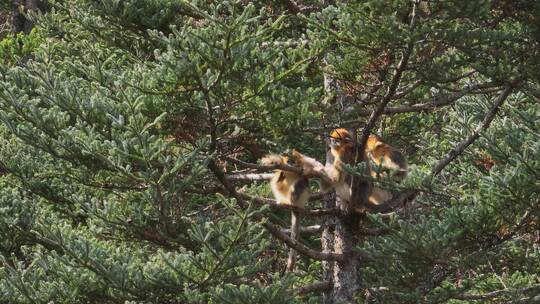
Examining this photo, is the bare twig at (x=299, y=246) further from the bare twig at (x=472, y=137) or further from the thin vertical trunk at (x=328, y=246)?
the bare twig at (x=472, y=137)

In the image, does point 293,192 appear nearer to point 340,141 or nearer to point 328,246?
point 340,141

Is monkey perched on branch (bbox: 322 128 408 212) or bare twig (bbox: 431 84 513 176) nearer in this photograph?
bare twig (bbox: 431 84 513 176)

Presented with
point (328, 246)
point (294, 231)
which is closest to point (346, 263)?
point (328, 246)

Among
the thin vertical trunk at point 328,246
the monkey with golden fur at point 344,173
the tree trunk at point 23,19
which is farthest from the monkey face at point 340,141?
the tree trunk at point 23,19

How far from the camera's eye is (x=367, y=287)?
8.77m

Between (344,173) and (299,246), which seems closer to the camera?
(299,246)

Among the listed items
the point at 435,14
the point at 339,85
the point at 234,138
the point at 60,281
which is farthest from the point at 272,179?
the point at 435,14

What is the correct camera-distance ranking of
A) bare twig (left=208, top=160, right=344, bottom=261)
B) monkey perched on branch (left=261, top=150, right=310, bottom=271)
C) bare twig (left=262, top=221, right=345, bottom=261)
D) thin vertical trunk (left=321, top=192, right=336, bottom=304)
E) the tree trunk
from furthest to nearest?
the tree trunk, thin vertical trunk (left=321, top=192, right=336, bottom=304), monkey perched on branch (left=261, top=150, right=310, bottom=271), bare twig (left=262, top=221, right=345, bottom=261), bare twig (left=208, top=160, right=344, bottom=261)

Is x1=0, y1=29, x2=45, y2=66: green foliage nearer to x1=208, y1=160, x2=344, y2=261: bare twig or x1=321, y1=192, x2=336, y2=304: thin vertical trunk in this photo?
x1=321, y1=192, x2=336, y2=304: thin vertical trunk

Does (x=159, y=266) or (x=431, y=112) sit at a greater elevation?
(x=431, y=112)

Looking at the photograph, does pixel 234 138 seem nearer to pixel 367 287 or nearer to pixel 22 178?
pixel 367 287

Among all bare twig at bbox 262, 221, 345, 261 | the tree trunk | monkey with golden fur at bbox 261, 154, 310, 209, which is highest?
the tree trunk

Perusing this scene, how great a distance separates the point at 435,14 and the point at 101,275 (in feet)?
11.2

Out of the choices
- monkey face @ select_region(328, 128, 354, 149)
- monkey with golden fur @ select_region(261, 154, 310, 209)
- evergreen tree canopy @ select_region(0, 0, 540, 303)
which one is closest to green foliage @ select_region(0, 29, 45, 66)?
evergreen tree canopy @ select_region(0, 0, 540, 303)
